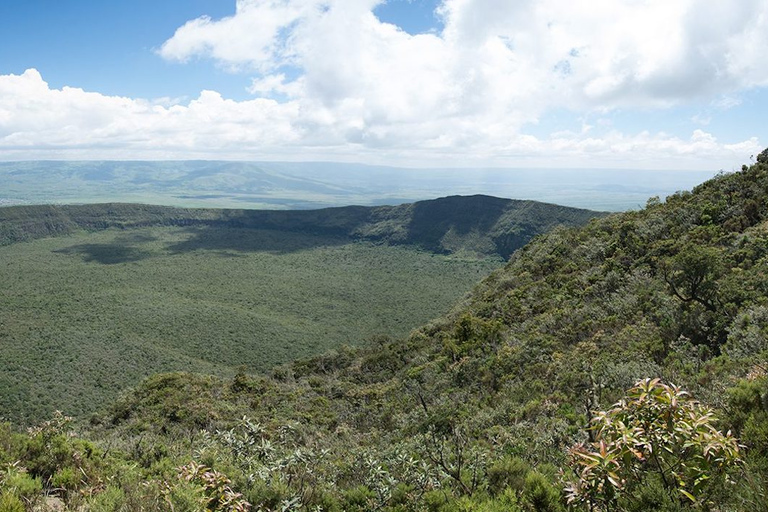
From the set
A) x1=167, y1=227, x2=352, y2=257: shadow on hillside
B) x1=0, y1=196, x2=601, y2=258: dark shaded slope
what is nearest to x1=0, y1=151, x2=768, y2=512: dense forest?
x1=0, y1=196, x2=601, y2=258: dark shaded slope

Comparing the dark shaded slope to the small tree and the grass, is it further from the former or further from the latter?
the small tree

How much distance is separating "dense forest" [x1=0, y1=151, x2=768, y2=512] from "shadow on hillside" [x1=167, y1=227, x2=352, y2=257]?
76239 millimetres

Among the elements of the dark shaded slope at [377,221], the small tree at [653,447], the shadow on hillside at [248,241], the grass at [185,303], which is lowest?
the grass at [185,303]

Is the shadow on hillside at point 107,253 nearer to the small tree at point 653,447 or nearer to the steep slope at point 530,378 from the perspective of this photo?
the steep slope at point 530,378

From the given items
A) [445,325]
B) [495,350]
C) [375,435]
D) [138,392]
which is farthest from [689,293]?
[138,392]

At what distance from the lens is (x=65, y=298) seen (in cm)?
6106

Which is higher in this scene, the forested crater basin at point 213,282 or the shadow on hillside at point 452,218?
the shadow on hillside at point 452,218

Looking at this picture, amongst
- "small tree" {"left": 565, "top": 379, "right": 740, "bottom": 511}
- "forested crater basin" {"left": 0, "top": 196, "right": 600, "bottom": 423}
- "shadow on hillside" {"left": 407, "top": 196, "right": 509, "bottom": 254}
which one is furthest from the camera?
"shadow on hillside" {"left": 407, "top": 196, "right": 509, "bottom": 254}

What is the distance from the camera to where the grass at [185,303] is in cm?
3862

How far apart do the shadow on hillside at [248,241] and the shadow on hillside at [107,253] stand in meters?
7.59

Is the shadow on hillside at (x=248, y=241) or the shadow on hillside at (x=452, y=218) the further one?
the shadow on hillside at (x=452, y=218)

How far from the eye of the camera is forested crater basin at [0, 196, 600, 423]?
41.0 m

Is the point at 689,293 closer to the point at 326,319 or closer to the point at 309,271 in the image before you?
the point at 326,319

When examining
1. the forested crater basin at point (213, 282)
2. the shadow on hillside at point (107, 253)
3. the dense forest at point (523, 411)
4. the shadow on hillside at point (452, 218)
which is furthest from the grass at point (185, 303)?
the dense forest at point (523, 411)
